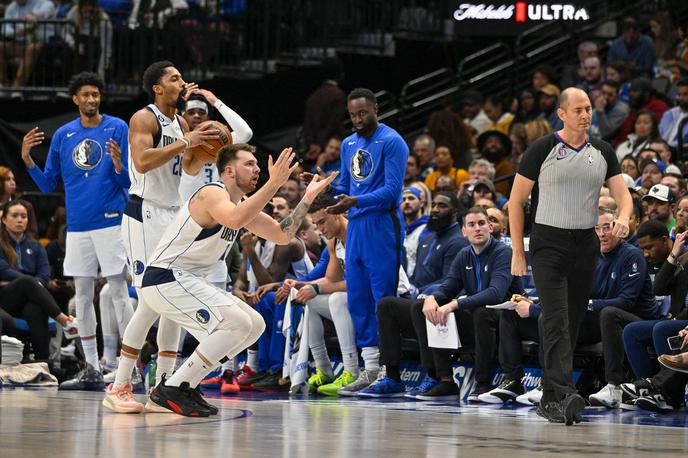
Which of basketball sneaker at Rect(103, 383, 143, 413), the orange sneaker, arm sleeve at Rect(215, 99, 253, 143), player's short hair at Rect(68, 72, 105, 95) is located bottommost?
the orange sneaker

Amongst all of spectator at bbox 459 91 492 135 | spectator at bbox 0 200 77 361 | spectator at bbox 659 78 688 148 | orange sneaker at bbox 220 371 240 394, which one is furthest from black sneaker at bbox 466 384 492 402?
spectator at bbox 459 91 492 135

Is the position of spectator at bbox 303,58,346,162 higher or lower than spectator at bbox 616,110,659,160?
higher

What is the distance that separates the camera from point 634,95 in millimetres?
14117

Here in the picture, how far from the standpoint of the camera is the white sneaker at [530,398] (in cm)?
890

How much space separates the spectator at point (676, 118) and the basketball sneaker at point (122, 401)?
704cm

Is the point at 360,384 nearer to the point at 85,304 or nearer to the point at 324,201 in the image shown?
the point at 324,201

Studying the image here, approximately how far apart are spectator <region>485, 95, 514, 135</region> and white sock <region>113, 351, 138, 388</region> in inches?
327

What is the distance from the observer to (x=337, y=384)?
10180mm

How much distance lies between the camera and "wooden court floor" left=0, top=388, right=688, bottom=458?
19.9 feet

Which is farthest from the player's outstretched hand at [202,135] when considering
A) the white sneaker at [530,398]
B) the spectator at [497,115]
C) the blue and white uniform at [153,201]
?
the spectator at [497,115]

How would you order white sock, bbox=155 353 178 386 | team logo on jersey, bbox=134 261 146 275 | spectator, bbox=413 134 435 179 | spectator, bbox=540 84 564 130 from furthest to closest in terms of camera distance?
spectator, bbox=540 84 564 130 < spectator, bbox=413 134 435 179 < team logo on jersey, bbox=134 261 146 275 < white sock, bbox=155 353 178 386

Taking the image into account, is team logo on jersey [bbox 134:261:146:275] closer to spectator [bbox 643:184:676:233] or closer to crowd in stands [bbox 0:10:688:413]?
crowd in stands [bbox 0:10:688:413]

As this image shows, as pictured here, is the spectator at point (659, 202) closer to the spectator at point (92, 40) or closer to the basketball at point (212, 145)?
the basketball at point (212, 145)

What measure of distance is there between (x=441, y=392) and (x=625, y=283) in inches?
64.4
